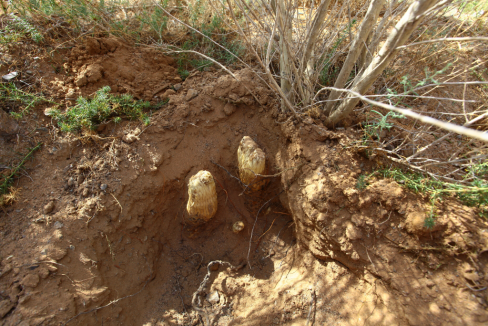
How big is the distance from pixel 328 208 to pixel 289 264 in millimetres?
701

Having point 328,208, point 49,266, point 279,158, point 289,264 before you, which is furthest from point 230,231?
point 49,266

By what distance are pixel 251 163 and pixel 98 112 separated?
153 cm

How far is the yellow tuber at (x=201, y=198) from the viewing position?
2.13m

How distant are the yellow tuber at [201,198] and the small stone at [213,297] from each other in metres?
0.65

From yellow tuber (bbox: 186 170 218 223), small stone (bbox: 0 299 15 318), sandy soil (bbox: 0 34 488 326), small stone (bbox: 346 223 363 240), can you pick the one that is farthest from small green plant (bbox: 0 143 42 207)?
small stone (bbox: 346 223 363 240)

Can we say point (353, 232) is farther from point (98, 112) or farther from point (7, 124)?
point (7, 124)

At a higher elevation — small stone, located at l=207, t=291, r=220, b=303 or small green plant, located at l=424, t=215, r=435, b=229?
small green plant, located at l=424, t=215, r=435, b=229

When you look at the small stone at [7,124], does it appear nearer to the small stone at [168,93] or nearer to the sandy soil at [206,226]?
the sandy soil at [206,226]

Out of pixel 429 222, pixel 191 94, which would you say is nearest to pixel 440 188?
pixel 429 222

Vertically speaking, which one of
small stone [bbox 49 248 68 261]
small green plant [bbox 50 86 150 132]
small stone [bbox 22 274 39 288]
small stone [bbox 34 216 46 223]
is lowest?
small stone [bbox 22 274 39 288]

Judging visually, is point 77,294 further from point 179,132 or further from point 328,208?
point 328,208

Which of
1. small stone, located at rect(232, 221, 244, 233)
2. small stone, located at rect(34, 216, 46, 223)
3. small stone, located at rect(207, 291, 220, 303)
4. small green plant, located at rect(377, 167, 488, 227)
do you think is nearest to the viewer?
small green plant, located at rect(377, 167, 488, 227)

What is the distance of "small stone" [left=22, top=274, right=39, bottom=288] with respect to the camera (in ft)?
5.84

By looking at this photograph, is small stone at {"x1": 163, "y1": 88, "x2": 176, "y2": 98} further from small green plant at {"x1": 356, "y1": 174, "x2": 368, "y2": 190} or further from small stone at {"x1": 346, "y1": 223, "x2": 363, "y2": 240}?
small stone at {"x1": 346, "y1": 223, "x2": 363, "y2": 240}
